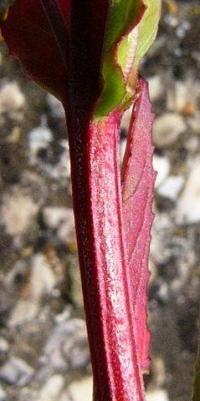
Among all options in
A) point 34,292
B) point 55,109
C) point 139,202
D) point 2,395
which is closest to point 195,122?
point 55,109

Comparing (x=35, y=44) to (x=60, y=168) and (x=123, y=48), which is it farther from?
(x=60, y=168)

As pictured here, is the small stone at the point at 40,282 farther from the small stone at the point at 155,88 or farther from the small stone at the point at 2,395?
the small stone at the point at 155,88

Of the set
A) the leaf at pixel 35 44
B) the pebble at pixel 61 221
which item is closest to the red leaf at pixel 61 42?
the leaf at pixel 35 44

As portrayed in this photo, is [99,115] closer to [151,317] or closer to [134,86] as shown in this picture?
[134,86]

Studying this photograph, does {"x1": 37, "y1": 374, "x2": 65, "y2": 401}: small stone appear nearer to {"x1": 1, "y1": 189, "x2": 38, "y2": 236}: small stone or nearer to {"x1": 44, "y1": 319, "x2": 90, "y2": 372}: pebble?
{"x1": 44, "y1": 319, "x2": 90, "y2": 372}: pebble

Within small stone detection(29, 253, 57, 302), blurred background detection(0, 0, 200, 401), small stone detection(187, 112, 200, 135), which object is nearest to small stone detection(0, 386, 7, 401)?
blurred background detection(0, 0, 200, 401)

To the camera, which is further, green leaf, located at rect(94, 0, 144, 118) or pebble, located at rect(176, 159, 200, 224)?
pebble, located at rect(176, 159, 200, 224)
